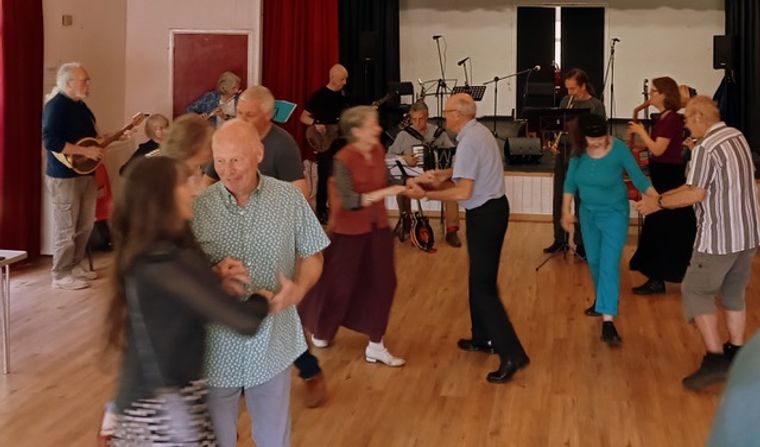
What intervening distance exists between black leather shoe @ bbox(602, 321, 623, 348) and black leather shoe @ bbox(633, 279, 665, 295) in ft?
4.35

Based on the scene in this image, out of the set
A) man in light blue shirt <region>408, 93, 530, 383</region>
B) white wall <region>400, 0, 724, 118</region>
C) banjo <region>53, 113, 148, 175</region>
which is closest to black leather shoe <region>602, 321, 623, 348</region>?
man in light blue shirt <region>408, 93, 530, 383</region>

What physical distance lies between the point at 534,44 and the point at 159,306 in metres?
10.9

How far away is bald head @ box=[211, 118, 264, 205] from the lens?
2707 millimetres

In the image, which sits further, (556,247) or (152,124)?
(556,247)

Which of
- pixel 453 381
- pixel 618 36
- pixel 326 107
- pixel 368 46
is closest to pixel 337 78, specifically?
pixel 326 107

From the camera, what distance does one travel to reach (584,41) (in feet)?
41.0

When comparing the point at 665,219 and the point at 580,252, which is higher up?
the point at 665,219

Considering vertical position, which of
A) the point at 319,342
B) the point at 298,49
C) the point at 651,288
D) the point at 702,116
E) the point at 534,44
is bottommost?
the point at 319,342

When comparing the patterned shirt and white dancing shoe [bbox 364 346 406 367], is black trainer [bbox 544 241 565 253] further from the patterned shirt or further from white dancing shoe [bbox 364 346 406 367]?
the patterned shirt

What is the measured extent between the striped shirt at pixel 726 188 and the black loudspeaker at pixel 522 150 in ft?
21.5

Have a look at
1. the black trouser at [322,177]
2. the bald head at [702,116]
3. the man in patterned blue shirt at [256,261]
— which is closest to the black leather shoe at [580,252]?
the black trouser at [322,177]

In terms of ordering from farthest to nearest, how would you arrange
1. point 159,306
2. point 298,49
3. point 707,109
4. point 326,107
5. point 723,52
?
point 723,52 < point 298,49 < point 326,107 < point 707,109 < point 159,306

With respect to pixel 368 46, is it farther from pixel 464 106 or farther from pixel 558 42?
pixel 464 106

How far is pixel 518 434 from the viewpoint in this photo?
13.6 feet
